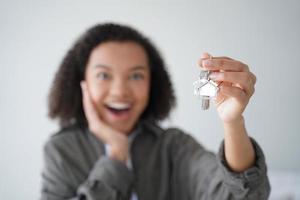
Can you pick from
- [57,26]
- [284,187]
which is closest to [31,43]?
[57,26]

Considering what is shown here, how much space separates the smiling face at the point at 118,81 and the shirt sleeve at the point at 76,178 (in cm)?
11

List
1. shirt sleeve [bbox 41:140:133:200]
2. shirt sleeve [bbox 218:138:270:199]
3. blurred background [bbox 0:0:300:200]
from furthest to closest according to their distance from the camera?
blurred background [bbox 0:0:300:200] < shirt sleeve [bbox 41:140:133:200] < shirt sleeve [bbox 218:138:270:199]

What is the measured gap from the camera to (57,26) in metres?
0.96

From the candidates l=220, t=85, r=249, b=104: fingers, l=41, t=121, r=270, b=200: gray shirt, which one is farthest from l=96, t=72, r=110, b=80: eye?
l=220, t=85, r=249, b=104: fingers

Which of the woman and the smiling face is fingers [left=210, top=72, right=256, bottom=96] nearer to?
the woman

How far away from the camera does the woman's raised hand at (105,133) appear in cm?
68

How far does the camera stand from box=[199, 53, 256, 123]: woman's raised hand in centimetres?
39

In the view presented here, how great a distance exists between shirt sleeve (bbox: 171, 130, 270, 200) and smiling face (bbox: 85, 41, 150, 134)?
12 centimetres

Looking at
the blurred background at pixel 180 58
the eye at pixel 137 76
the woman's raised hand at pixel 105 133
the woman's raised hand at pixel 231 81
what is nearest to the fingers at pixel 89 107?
the woman's raised hand at pixel 105 133

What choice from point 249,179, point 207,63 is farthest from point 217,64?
point 249,179

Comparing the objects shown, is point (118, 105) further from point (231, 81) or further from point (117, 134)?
point (231, 81)

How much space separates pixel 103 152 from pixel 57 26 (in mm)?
404

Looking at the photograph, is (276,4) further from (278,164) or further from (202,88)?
(202,88)

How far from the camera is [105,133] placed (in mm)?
717
